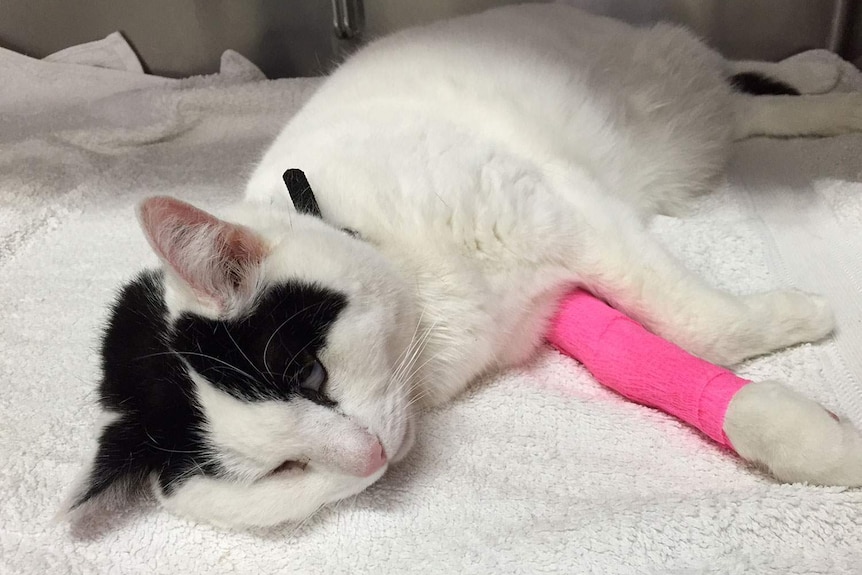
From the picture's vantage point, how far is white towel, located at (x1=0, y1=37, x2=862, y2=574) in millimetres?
1010

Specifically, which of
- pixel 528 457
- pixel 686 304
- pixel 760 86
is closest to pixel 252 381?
pixel 528 457

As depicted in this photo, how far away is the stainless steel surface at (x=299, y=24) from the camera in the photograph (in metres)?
2.37

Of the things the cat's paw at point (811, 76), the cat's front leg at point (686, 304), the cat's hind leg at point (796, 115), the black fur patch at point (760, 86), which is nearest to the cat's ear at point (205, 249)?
the cat's front leg at point (686, 304)

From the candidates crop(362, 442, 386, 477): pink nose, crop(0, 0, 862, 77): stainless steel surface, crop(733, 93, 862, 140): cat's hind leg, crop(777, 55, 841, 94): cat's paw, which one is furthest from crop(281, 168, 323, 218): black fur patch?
crop(777, 55, 841, 94): cat's paw

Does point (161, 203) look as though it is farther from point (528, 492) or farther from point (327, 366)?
point (528, 492)

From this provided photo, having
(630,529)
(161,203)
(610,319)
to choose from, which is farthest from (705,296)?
(161,203)

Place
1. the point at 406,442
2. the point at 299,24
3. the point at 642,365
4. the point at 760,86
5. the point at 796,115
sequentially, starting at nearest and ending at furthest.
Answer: the point at 406,442 < the point at 642,365 < the point at 796,115 < the point at 760,86 < the point at 299,24

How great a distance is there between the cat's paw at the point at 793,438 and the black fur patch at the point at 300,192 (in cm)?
82

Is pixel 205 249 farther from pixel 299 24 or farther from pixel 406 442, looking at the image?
pixel 299 24

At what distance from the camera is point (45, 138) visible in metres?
2.38

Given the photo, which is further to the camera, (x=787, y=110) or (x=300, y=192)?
(x=787, y=110)

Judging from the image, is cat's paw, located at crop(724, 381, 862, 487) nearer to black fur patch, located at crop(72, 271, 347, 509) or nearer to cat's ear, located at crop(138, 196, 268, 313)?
black fur patch, located at crop(72, 271, 347, 509)

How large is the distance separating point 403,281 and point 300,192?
0.25m

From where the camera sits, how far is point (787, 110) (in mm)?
1975
